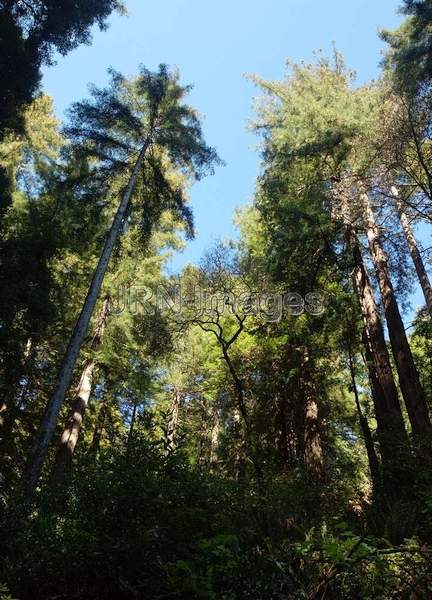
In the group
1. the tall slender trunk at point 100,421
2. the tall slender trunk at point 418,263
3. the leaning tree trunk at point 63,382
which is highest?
the tall slender trunk at point 418,263

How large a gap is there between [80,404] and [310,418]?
22.4 ft

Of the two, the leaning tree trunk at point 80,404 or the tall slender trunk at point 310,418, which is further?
the leaning tree trunk at point 80,404

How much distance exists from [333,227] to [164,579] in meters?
11.4

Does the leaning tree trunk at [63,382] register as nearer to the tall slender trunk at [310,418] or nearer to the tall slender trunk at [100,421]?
the tall slender trunk at [310,418]

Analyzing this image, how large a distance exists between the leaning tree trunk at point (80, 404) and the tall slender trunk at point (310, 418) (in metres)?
6.01

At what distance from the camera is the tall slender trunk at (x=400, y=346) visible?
975 centimetres

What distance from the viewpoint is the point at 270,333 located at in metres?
13.0

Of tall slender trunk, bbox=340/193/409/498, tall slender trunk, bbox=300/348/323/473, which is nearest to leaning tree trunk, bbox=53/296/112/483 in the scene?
tall slender trunk, bbox=300/348/323/473

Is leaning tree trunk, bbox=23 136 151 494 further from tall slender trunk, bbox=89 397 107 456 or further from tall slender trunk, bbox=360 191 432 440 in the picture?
tall slender trunk, bbox=360 191 432 440

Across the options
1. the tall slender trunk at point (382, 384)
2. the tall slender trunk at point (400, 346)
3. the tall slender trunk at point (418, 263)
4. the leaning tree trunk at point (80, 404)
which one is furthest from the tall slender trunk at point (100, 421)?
the tall slender trunk at point (418, 263)

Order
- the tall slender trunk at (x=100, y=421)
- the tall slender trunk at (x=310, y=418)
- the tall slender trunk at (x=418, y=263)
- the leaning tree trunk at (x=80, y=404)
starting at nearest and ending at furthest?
the tall slender trunk at (x=310, y=418) → the leaning tree trunk at (x=80, y=404) → the tall slender trunk at (x=418, y=263) → the tall slender trunk at (x=100, y=421)

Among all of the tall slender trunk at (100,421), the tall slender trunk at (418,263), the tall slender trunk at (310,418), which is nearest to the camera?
→ the tall slender trunk at (310,418)

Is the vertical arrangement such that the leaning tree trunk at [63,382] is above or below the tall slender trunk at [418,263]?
below

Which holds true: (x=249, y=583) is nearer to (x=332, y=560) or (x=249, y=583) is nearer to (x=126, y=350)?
(x=332, y=560)
